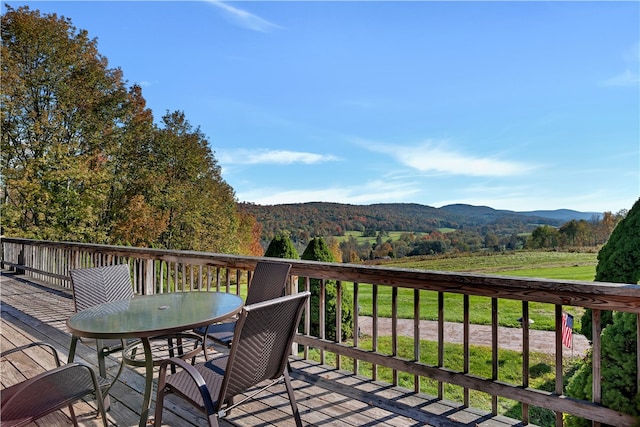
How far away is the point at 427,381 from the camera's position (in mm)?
6457

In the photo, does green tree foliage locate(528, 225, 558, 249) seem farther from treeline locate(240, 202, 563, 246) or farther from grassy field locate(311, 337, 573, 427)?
grassy field locate(311, 337, 573, 427)

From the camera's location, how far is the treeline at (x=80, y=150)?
14.0m

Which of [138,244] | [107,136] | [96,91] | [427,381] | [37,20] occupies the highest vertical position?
[37,20]

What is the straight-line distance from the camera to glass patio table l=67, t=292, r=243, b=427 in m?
2.18

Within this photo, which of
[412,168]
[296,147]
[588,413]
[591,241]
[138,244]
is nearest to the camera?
[588,413]

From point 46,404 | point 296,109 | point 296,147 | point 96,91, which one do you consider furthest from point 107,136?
point 46,404

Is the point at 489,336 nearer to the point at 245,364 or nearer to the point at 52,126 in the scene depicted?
the point at 245,364

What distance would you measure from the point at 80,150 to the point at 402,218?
53.3ft

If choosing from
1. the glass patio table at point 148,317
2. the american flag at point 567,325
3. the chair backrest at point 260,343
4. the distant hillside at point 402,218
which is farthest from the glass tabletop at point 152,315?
the distant hillside at point 402,218

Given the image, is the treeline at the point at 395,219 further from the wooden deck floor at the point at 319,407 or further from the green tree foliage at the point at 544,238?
the wooden deck floor at the point at 319,407

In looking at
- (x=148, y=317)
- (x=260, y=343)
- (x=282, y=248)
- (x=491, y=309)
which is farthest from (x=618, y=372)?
(x=282, y=248)

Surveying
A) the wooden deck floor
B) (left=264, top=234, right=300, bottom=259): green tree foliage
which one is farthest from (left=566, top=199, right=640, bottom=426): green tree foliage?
(left=264, top=234, right=300, bottom=259): green tree foliage

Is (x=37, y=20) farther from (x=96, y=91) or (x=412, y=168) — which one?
(x=412, y=168)

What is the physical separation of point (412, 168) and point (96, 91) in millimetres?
20116
